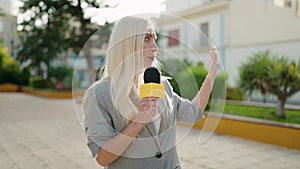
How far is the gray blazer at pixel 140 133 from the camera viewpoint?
34.8 inches

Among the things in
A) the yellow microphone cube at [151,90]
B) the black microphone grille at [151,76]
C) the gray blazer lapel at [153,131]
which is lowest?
the gray blazer lapel at [153,131]

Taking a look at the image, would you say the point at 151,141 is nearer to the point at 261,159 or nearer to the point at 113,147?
the point at 113,147

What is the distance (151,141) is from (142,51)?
285mm

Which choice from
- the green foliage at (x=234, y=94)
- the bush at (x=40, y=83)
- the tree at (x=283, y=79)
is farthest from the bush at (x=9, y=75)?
the tree at (x=283, y=79)

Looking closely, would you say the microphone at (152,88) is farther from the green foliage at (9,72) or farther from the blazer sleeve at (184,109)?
the green foliage at (9,72)

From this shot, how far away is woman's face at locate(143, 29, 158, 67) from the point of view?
A: 0.89 m

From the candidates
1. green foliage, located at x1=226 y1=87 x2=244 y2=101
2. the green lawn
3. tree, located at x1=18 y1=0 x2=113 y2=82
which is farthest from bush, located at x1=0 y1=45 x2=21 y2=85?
the green lawn

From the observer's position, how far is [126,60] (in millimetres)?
878

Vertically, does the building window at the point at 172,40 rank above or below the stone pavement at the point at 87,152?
above

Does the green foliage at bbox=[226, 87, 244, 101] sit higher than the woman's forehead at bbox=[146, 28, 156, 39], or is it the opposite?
the woman's forehead at bbox=[146, 28, 156, 39]

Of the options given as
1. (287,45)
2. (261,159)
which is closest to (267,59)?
(261,159)

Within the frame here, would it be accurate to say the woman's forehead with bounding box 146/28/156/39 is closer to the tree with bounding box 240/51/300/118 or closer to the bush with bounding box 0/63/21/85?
the tree with bounding box 240/51/300/118

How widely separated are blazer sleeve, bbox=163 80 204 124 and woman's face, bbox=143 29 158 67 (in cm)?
19

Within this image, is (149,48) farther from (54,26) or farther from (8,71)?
(8,71)
